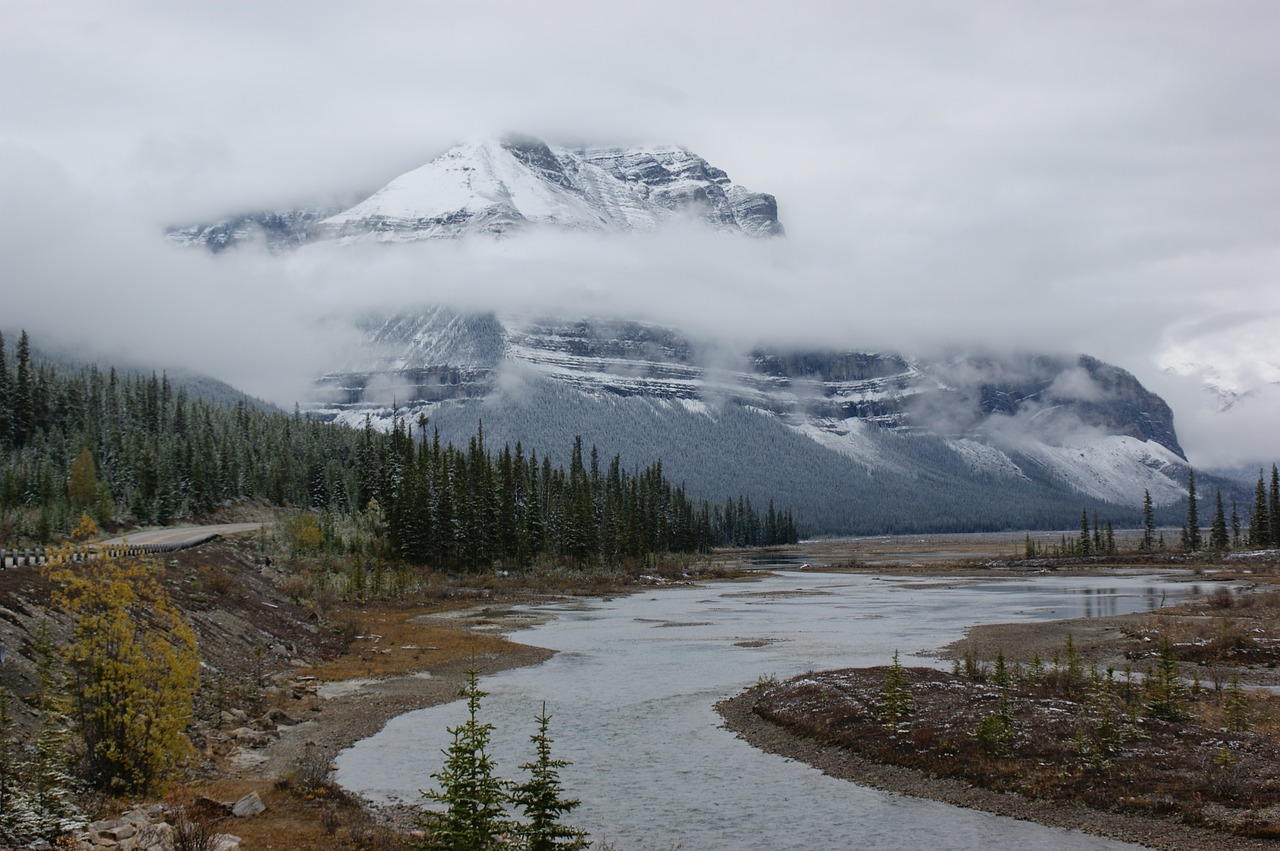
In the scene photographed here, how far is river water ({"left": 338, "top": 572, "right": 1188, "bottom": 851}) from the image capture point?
72.7ft

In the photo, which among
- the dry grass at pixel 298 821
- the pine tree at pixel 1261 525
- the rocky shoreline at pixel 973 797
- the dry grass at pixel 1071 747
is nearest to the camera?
the dry grass at pixel 298 821

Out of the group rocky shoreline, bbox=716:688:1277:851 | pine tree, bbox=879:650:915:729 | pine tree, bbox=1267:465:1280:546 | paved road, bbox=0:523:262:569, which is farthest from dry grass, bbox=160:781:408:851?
pine tree, bbox=1267:465:1280:546

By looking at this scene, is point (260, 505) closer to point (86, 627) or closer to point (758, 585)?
point (758, 585)

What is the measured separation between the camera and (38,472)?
12062 cm

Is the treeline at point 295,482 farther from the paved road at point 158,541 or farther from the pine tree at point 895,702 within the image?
the pine tree at point 895,702

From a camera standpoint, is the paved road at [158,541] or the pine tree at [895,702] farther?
the paved road at [158,541]

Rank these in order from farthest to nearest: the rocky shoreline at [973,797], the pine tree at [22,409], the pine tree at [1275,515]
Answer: the pine tree at [1275,515]
the pine tree at [22,409]
the rocky shoreline at [973,797]

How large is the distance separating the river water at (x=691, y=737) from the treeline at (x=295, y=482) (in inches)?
1463

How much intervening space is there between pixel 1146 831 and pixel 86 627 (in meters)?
24.2

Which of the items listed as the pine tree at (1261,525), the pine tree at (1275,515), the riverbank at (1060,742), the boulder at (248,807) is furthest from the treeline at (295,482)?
the pine tree at (1275,515)

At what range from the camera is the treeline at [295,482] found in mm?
107125

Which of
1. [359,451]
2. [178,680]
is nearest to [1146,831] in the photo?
[178,680]

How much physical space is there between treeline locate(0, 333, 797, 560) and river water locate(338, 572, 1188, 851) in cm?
3717

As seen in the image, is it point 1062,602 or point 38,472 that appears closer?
point 1062,602
